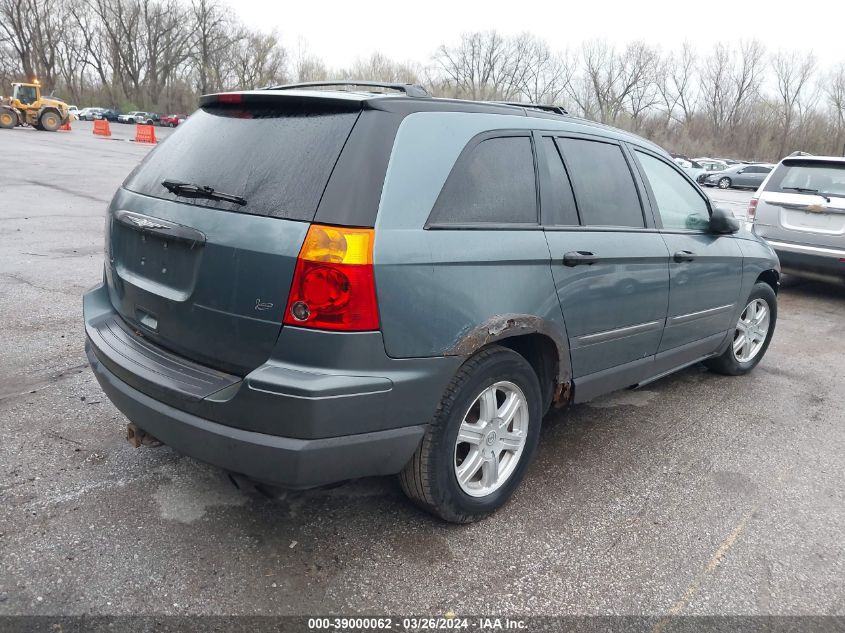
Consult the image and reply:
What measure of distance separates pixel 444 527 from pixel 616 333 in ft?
4.48

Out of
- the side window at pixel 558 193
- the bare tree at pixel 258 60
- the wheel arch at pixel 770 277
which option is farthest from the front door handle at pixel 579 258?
the bare tree at pixel 258 60

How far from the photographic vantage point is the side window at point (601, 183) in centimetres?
327

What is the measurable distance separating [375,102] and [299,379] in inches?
42.9

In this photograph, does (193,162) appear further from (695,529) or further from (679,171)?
(679,171)

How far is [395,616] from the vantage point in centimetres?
229

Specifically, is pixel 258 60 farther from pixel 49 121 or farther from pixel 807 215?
pixel 807 215

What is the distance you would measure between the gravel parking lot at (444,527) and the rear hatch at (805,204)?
3980 millimetres

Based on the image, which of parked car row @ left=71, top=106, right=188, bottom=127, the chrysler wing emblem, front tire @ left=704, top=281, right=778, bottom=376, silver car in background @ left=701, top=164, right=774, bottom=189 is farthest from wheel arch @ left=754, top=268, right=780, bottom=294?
parked car row @ left=71, top=106, right=188, bottom=127

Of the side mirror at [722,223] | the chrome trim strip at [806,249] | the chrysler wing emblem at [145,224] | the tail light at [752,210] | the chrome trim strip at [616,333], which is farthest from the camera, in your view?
the tail light at [752,210]

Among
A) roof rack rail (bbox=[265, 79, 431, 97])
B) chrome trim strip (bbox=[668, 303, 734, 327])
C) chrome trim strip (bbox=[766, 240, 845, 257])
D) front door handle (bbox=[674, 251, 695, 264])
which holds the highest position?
roof rack rail (bbox=[265, 79, 431, 97])

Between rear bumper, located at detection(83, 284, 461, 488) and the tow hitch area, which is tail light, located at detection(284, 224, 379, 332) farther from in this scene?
the tow hitch area

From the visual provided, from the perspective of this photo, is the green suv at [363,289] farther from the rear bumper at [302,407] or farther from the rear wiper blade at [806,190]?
the rear wiper blade at [806,190]

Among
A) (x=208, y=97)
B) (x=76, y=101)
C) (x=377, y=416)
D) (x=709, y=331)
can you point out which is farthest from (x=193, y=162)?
(x=76, y=101)

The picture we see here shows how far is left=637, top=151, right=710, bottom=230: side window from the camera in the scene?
3883mm
